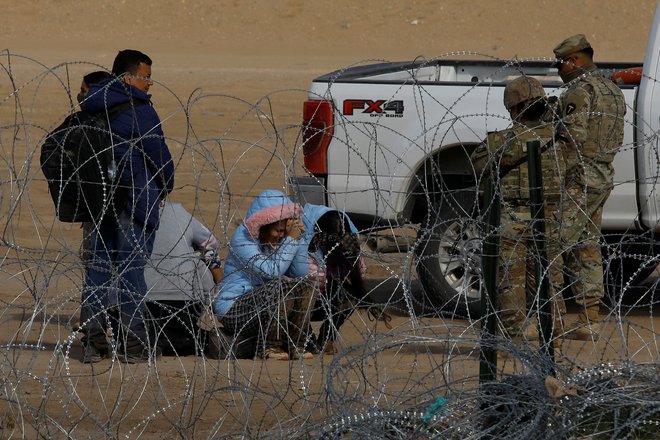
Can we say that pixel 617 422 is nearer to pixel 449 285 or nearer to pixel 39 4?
pixel 449 285

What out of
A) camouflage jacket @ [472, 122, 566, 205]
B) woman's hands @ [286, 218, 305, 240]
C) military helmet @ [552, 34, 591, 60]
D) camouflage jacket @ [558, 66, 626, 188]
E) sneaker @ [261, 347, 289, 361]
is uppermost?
military helmet @ [552, 34, 591, 60]

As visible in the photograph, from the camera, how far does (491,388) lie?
475 cm

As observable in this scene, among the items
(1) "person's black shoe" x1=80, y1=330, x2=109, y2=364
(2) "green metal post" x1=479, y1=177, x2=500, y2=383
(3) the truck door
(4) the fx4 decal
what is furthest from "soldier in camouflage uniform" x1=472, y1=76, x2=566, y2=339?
(1) "person's black shoe" x1=80, y1=330, x2=109, y2=364

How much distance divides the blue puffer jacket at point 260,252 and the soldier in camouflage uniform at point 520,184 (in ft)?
3.33

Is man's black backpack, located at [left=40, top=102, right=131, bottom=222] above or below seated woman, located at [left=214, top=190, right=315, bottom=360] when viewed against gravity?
above

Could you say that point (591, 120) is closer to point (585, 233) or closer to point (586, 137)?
point (586, 137)

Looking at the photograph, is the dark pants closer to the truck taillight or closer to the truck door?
the truck taillight

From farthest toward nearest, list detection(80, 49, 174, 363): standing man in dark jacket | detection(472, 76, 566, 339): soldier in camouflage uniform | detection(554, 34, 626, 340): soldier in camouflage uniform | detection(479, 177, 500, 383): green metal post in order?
detection(554, 34, 626, 340): soldier in camouflage uniform, detection(80, 49, 174, 363): standing man in dark jacket, detection(472, 76, 566, 339): soldier in camouflage uniform, detection(479, 177, 500, 383): green metal post

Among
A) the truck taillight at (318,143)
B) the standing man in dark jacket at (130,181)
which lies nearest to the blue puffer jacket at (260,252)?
the standing man in dark jacket at (130,181)

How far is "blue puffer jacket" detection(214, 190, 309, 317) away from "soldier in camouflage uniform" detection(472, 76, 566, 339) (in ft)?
3.33

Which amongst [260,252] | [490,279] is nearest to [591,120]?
[260,252]

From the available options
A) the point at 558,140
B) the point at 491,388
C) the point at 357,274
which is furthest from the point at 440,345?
the point at 491,388

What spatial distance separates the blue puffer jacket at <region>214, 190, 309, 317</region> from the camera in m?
6.58

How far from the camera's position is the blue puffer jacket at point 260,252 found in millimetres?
6578
